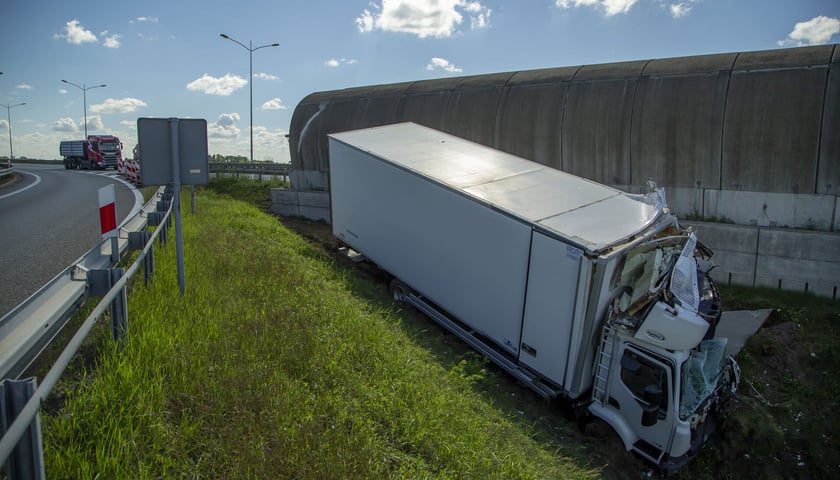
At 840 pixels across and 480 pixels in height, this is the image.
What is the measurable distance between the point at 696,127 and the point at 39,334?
14.5 meters

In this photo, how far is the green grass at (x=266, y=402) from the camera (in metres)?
3.24

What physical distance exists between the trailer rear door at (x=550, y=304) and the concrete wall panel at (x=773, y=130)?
8.73m

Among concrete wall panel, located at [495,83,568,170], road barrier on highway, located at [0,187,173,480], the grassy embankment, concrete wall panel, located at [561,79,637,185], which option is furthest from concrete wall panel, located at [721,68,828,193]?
road barrier on highway, located at [0,187,173,480]

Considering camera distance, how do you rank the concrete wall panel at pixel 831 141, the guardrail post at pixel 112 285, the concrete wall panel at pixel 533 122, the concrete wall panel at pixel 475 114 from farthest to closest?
the concrete wall panel at pixel 475 114 < the concrete wall panel at pixel 533 122 < the concrete wall panel at pixel 831 141 < the guardrail post at pixel 112 285

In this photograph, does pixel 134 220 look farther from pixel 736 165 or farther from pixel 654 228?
pixel 736 165

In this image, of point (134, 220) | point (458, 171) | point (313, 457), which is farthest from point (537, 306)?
point (134, 220)

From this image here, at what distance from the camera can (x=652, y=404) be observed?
6.22 meters

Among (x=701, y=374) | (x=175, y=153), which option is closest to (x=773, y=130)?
(x=701, y=374)

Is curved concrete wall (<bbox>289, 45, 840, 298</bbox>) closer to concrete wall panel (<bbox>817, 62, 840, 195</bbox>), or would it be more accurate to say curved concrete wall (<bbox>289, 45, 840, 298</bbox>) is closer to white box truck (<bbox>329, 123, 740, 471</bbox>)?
concrete wall panel (<bbox>817, 62, 840, 195</bbox>)

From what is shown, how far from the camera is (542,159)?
1563cm

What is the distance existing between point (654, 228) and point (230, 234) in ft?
27.7

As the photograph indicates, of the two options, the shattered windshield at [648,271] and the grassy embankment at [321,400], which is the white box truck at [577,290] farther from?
the grassy embankment at [321,400]

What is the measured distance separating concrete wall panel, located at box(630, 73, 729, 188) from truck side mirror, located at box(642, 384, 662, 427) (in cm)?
900

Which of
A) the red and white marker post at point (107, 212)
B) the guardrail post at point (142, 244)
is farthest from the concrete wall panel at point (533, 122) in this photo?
the red and white marker post at point (107, 212)
